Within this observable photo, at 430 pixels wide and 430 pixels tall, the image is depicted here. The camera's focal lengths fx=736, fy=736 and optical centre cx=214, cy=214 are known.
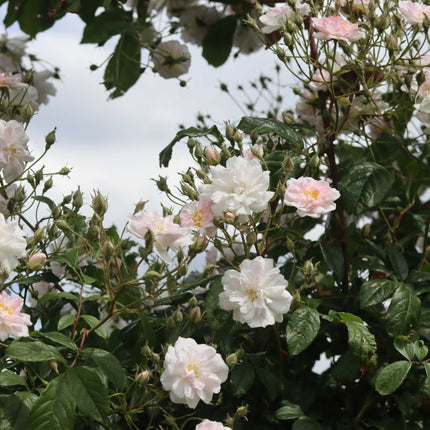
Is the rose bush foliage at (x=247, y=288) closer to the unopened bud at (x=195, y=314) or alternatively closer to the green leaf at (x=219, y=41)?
the unopened bud at (x=195, y=314)

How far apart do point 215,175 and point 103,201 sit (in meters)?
0.16

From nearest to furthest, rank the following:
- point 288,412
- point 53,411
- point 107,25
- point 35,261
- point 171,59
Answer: point 53,411, point 35,261, point 288,412, point 107,25, point 171,59

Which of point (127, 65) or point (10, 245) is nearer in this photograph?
point (10, 245)

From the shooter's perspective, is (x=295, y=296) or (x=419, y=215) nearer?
(x=295, y=296)

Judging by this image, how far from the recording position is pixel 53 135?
1.22 m

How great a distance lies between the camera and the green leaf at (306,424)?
1095mm

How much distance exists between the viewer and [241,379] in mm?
1080

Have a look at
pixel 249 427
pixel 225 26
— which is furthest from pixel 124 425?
pixel 225 26

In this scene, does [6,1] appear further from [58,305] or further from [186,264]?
[186,264]

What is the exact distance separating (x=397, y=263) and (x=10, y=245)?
2.12 feet

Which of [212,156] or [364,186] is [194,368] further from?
[364,186]

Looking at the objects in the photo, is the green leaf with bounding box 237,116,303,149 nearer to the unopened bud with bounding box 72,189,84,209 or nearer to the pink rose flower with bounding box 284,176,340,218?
the pink rose flower with bounding box 284,176,340,218

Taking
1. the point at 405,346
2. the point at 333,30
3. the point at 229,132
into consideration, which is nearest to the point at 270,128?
the point at 229,132

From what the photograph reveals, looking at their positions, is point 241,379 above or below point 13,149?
below
